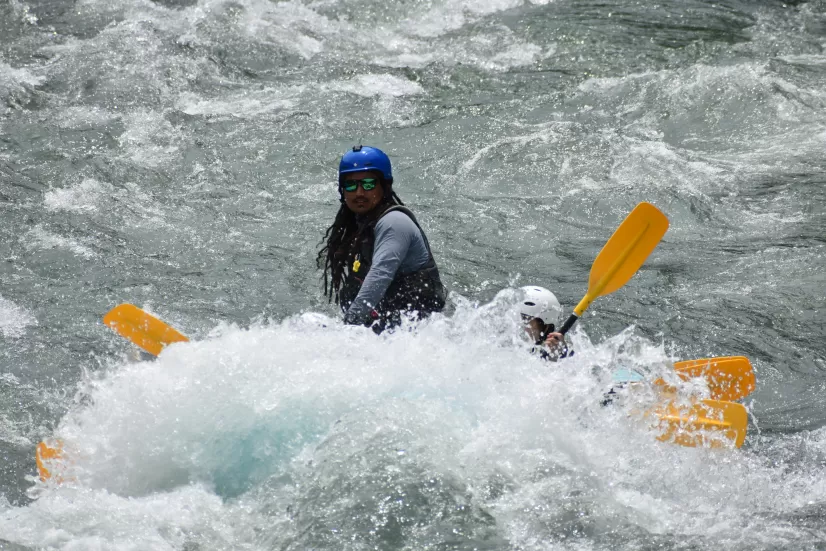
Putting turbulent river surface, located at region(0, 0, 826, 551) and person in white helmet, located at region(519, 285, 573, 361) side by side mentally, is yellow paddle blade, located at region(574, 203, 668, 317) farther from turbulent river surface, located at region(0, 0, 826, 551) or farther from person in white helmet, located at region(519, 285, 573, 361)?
turbulent river surface, located at region(0, 0, 826, 551)

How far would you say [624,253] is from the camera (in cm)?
587

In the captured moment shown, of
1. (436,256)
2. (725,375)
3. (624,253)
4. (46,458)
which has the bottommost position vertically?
(436,256)

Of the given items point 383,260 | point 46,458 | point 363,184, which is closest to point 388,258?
point 383,260

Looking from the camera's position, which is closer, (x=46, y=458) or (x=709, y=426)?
(x=46, y=458)

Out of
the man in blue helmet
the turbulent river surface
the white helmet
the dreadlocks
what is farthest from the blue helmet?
the white helmet

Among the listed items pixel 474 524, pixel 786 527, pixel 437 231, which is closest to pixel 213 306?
pixel 437 231

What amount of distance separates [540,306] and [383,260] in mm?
961

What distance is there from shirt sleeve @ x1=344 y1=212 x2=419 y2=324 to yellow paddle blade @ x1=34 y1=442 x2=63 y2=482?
5.04 ft

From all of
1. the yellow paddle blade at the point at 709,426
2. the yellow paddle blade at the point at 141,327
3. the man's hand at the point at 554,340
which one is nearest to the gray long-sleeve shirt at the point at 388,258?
the man's hand at the point at 554,340

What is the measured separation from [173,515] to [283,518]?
479 mm

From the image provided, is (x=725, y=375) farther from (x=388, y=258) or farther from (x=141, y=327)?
(x=141, y=327)

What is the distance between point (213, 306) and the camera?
279 inches

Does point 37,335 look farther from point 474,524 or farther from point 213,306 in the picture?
point 474,524

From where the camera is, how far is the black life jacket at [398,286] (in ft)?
18.1
